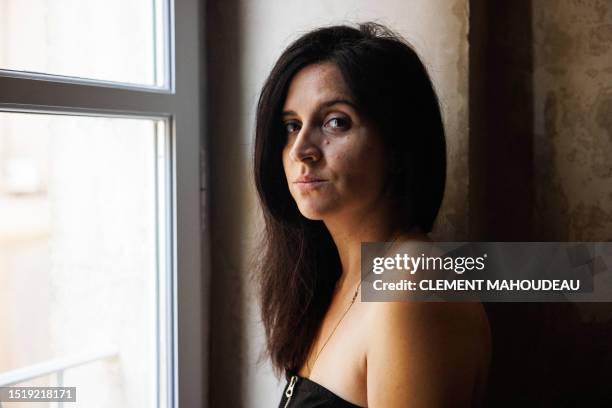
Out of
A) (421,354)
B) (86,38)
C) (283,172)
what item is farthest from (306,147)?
(86,38)

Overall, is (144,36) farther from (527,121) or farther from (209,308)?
(527,121)

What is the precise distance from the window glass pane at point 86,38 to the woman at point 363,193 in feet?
1.17

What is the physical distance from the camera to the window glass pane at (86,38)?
3.78 ft

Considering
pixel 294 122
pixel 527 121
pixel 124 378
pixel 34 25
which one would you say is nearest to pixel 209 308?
pixel 124 378

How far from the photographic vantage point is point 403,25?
1.27 metres

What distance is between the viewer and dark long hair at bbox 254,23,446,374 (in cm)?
105

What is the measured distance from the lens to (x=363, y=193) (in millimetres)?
1069

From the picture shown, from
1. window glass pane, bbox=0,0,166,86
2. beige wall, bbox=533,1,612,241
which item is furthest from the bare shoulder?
window glass pane, bbox=0,0,166,86

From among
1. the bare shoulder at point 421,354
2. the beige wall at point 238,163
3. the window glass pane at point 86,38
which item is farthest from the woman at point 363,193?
the window glass pane at point 86,38

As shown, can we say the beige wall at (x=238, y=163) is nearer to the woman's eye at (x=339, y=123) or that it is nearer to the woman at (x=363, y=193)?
the woman at (x=363, y=193)

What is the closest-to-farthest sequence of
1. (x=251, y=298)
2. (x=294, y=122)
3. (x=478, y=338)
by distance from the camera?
(x=478, y=338)
(x=294, y=122)
(x=251, y=298)

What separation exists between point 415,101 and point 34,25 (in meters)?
0.74

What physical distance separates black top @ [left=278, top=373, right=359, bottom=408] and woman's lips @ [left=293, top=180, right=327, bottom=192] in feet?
1.10

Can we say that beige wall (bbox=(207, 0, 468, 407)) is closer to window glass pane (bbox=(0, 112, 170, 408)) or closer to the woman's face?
window glass pane (bbox=(0, 112, 170, 408))
